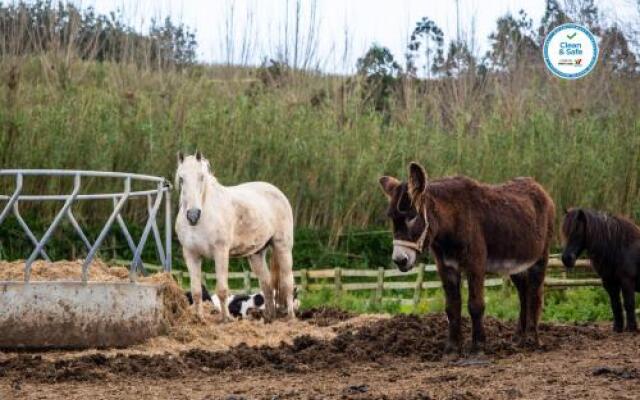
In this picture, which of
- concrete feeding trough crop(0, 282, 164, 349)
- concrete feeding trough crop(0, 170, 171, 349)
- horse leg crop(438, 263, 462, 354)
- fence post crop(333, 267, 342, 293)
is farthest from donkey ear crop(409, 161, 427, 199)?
fence post crop(333, 267, 342, 293)

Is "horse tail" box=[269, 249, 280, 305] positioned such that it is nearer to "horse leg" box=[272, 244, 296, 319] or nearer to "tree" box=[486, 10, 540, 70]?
"horse leg" box=[272, 244, 296, 319]

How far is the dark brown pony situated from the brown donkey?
153 centimetres

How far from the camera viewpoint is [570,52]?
51.5 feet

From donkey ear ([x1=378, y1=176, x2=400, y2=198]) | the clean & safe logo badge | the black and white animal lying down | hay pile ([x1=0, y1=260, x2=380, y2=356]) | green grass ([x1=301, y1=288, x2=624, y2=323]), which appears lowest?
green grass ([x1=301, y1=288, x2=624, y2=323])

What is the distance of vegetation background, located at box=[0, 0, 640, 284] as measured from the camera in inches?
695

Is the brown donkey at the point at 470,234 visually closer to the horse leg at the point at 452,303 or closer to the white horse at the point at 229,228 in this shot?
the horse leg at the point at 452,303

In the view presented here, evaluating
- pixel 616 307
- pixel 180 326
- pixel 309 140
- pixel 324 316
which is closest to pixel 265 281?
pixel 324 316

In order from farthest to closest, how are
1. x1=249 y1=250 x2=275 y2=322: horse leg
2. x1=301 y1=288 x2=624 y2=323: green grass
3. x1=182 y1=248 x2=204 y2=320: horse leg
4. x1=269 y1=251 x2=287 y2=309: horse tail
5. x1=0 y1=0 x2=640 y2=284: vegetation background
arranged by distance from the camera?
x1=0 y1=0 x2=640 y2=284: vegetation background → x1=301 y1=288 x2=624 y2=323: green grass → x1=269 y1=251 x2=287 y2=309: horse tail → x1=249 y1=250 x2=275 y2=322: horse leg → x1=182 y1=248 x2=204 y2=320: horse leg

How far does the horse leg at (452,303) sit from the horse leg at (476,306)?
11 cm

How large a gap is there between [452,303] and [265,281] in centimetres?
384

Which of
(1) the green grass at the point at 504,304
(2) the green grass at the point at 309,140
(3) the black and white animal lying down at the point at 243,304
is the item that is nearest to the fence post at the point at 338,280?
(1) the green grass at the point at 504,304

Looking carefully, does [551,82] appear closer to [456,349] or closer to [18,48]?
[18,48]

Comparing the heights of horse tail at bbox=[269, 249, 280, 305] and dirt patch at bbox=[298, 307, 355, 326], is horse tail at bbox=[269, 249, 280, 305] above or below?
above

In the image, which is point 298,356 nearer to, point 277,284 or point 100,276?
point 100,276
